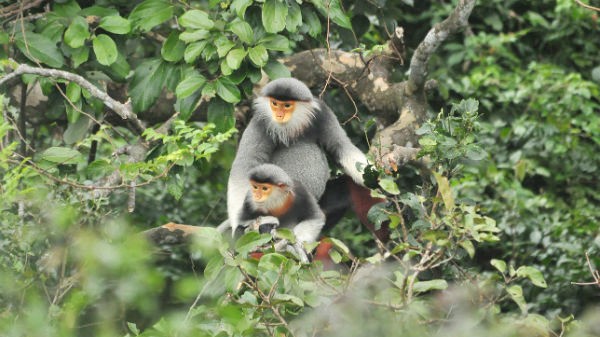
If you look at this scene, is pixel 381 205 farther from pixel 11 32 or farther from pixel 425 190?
pixel 11 32

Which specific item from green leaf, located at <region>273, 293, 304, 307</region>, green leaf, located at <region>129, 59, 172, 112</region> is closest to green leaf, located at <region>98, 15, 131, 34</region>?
green leaf, located at <region>129, 59, 172, 112</region>

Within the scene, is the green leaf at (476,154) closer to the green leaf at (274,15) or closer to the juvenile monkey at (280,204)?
the juvenile monkey at (280,204)

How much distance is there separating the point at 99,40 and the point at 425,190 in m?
1.69

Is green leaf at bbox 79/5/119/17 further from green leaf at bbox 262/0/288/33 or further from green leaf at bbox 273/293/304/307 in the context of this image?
green leaf at bbox 273/293/304/307

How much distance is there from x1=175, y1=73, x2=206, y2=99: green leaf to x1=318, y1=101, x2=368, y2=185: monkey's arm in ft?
1.95

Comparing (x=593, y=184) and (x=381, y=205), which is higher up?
(x=381, y=205)

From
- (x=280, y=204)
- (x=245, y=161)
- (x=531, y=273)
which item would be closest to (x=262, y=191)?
(x=280, y=204)

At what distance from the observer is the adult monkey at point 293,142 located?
4328 millimetres

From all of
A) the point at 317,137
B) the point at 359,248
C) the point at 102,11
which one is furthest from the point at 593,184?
the point at 102,11

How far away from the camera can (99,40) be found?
435cm

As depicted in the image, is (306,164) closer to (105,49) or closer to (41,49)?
(105,49)

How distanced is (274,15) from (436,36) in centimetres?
71

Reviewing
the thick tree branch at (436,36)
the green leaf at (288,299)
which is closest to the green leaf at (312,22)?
the thick tree branch at (436,36)

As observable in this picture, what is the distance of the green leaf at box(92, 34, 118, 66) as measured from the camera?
429cm
